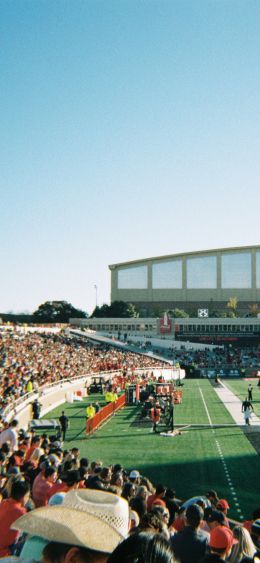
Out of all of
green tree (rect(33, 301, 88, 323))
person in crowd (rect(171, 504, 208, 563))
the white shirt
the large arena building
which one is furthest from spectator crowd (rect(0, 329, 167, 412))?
the large arena building

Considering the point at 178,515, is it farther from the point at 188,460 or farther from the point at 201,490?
the point at 188,460

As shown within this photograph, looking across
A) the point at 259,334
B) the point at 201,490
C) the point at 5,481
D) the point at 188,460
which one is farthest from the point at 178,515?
the point at 259,334

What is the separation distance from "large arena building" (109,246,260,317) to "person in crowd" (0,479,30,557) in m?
111

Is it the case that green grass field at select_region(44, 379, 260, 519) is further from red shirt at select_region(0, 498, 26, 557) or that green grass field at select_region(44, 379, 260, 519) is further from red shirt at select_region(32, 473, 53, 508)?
red shirt at select_region(0, 498, 26, 557)

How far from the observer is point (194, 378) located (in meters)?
64.9

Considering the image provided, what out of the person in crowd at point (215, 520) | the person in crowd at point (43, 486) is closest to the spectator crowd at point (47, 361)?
the person in crowd at point (43, 486)

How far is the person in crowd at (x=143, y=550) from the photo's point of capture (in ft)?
7.16

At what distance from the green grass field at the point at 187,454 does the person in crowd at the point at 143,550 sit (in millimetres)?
12530

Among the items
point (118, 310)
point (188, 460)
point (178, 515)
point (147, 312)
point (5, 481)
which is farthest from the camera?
point (147, 312)

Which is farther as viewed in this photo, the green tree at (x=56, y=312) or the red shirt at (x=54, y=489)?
the green tree at (x=56, y=312)

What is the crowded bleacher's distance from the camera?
219cm

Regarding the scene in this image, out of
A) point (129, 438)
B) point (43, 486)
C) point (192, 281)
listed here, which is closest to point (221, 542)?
point (43, 486)

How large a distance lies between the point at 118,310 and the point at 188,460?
9202 centimetres

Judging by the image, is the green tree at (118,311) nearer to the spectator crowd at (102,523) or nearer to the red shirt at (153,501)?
the spectator crowd at (102,523)
